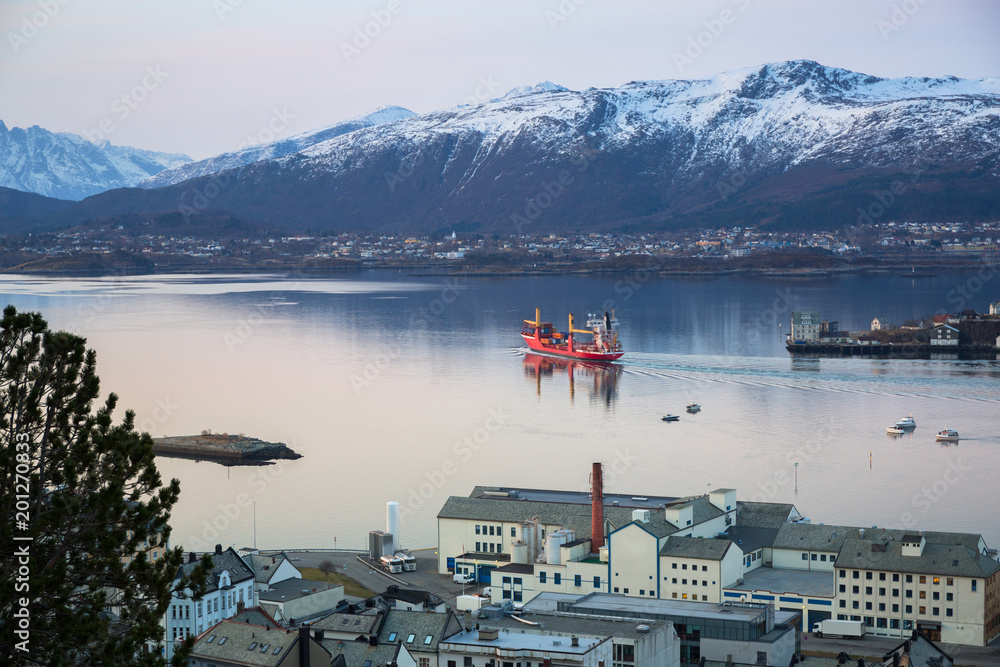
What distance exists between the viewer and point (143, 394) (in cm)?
2892

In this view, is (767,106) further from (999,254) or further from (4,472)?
(4,472)

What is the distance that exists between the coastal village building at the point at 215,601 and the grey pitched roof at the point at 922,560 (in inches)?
223

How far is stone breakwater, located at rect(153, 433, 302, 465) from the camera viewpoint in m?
21.8

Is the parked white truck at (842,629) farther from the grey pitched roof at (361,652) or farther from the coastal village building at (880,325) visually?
the coastal village building at (880,325)

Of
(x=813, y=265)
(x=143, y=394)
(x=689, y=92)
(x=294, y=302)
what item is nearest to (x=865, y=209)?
(x=813, y=265)

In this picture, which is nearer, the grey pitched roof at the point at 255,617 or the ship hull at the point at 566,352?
the grey pitched roof at the point at 255,617

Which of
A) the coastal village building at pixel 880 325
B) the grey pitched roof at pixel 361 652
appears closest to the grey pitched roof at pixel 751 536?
the grey pitched roof at pixel 361 652

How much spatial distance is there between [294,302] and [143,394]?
2817 cm

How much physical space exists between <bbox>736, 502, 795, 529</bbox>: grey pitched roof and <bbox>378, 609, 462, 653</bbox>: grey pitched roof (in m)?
5.19

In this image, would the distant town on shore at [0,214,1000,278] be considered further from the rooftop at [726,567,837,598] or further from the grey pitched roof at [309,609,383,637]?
the grey pitched roof at [309,609,383,637]

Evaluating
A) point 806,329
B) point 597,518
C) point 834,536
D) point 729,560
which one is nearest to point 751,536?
point 834,536

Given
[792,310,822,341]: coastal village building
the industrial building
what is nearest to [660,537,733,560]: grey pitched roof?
the industrial building

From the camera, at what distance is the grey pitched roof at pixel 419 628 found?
10.1 meters

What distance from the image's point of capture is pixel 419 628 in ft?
33.9
